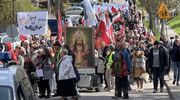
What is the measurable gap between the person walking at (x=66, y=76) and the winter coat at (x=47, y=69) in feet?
6.15

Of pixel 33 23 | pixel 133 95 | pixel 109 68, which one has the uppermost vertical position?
pixel 33 23

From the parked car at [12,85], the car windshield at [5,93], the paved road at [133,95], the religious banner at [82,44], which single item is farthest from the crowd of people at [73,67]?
the car windshield at [5,93]

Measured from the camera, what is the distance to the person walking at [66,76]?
17.0m

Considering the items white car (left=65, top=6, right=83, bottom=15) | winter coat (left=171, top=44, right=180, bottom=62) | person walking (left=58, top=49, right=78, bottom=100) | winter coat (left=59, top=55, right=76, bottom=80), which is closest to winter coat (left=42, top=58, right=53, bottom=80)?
person walking (left=58, top=49, right=78, bottom=100)

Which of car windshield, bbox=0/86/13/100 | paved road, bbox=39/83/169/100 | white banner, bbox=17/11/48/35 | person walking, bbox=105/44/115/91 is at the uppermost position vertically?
white banner, bbox=17/11/48/35

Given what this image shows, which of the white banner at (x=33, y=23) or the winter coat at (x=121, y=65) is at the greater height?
the white banner at (x=33, y=23)

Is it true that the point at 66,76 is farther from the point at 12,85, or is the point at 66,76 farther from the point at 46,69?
the point at 12,85

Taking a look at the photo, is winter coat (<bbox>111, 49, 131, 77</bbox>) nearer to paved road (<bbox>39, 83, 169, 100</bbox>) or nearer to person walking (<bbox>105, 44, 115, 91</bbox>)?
paved road (<bbox>39, 83, 169, 100</bbox>)

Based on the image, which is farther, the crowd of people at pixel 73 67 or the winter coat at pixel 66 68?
the crowd of people at pixel 73 67

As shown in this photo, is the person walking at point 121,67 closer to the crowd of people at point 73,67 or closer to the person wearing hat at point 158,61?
the crowd of people at point 73,67

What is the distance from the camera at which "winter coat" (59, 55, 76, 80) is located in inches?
670

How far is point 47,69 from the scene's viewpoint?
63.3 ft

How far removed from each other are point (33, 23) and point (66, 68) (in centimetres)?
842

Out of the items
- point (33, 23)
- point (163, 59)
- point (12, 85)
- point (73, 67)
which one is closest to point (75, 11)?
point (33, 23)
